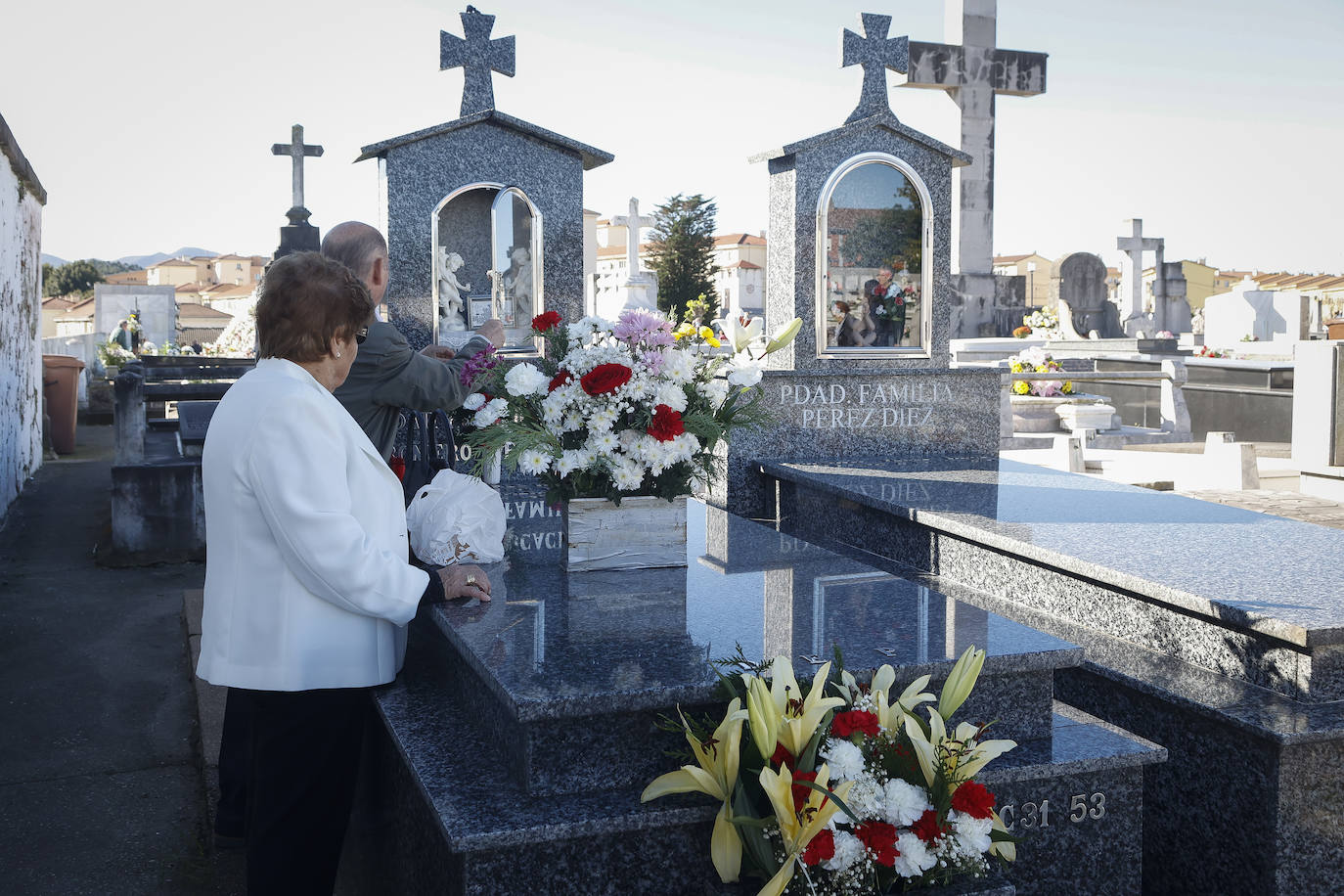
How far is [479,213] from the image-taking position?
6.18 metres

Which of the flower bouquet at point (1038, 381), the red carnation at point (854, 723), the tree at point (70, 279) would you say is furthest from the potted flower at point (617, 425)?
the tree at point (70, 279)

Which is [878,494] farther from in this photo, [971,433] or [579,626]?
[579,626]

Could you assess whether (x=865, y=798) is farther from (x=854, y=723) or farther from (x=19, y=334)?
(x=19, y=334)

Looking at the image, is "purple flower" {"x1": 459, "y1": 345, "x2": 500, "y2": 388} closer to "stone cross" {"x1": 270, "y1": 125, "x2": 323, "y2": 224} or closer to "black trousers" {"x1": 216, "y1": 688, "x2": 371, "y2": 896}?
"black trousers" {"x1": 216, "y1": 688, "x2": 371, "y2": 896}

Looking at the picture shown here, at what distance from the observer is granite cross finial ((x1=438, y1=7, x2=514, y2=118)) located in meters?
5.91

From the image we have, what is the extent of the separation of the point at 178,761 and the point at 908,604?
3.02 metres

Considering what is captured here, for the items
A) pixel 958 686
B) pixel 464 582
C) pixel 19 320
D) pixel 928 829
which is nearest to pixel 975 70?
pixel 19 320

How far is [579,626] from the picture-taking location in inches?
123

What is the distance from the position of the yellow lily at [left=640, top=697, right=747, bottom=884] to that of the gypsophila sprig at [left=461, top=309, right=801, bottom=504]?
1.25 m

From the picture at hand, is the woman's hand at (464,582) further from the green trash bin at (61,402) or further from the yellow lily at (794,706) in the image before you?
the green trash bin at (61,402)

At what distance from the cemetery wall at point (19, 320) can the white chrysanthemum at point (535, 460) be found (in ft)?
26.4

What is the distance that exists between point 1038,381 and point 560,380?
10762mm

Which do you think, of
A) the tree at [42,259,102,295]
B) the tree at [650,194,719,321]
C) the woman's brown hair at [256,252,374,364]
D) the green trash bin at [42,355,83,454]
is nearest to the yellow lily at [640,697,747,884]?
the woman's brown hair at [256,252,374,364]

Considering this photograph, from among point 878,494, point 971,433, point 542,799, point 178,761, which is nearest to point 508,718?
point 542,799
